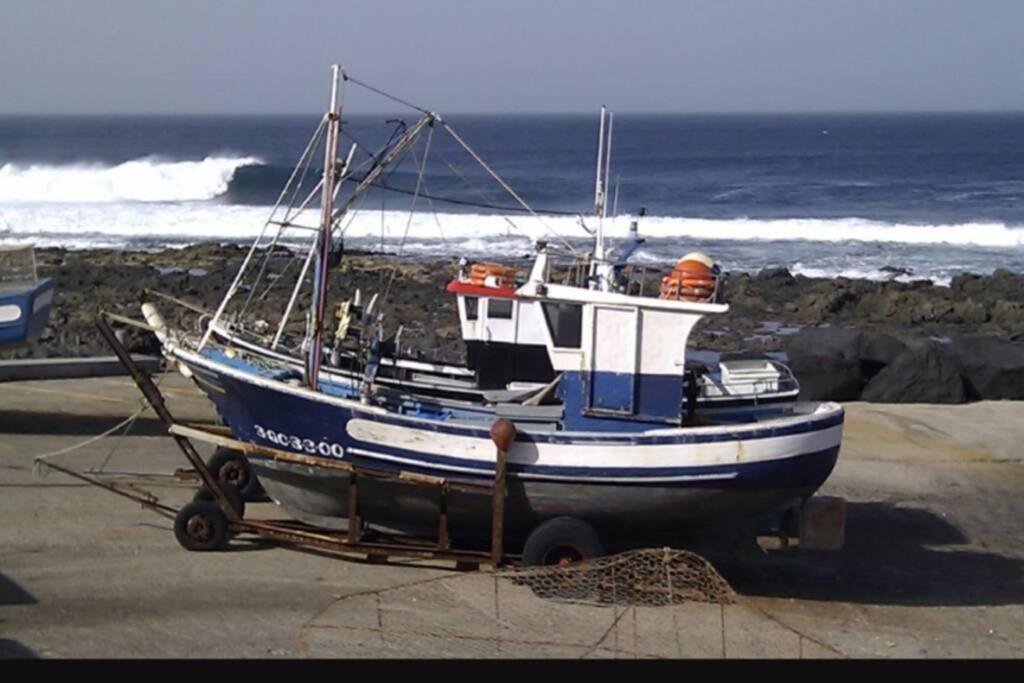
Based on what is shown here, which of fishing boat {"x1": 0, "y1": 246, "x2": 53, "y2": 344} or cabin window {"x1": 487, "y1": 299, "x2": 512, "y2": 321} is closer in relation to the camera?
cabin window {"x1": 487, "y1": 299, "x2": 512, "y2": 321}

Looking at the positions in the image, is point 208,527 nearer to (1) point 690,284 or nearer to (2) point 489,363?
(2) point 489,363

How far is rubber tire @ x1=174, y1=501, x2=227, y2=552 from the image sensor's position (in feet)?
39.4

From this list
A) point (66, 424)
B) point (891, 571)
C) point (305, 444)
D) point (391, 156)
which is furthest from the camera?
point (66, 424)

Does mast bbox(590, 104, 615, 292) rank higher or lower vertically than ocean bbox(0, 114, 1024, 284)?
higher

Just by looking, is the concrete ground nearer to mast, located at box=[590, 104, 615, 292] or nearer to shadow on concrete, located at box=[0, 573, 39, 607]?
shadow on concrete, located at box=[0, 573, 39, 607]

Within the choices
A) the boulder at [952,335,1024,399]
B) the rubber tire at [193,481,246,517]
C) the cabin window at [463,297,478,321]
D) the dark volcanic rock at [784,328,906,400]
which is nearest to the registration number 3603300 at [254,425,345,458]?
the rubber tire at [193,481,246,517]

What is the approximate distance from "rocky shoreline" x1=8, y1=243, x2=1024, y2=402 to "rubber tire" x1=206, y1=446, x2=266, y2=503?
18.4 feet

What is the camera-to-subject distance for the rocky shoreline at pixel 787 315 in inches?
798

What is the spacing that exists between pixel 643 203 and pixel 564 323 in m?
47.1

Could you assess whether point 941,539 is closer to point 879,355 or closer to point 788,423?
Answer: point 788,423

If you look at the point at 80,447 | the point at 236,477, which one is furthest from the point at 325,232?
the point at 80,447

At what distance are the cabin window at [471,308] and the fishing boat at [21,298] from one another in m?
4.97

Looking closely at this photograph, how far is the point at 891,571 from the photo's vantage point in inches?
500

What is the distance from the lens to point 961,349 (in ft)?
68.8
